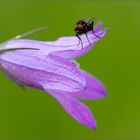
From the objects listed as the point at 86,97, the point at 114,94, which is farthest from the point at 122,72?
the point at 86,97

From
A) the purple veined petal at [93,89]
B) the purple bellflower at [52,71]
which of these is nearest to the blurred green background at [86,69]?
the purple veined petal at [93,89]

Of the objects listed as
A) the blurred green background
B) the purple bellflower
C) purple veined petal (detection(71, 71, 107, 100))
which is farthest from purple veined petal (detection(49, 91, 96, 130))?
the blurred green background

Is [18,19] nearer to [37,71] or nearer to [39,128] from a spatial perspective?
[39,128]

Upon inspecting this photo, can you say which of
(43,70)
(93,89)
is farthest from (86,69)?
(43,70)

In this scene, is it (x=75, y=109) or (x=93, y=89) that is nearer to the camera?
(x=75, y=109)

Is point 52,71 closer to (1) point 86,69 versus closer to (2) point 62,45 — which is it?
(2) point 62,45

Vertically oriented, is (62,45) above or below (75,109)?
above

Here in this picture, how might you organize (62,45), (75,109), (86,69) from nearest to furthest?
1. (75,109)
2. (62,45)
3. (86,69)
